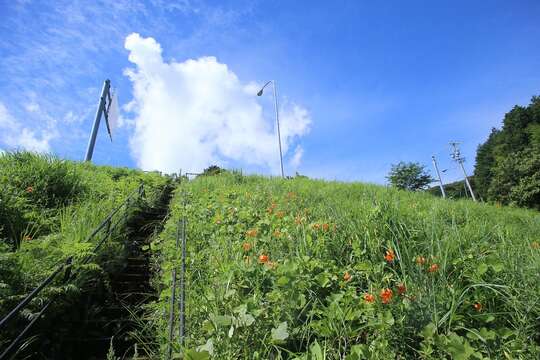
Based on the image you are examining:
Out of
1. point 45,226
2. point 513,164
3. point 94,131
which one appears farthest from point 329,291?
point 513,164

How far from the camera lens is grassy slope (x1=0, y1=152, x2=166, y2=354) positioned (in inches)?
129

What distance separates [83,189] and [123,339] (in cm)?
561

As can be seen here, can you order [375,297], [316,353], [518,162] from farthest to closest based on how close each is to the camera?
1. [518,162]
2. [375,297]
3. [316,353]

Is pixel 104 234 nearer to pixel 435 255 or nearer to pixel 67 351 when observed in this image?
pixel 67 351

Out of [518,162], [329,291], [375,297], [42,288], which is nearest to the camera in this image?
[375,297]

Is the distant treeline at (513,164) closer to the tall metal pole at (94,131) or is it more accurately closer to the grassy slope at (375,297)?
the grassy slope at (375,297)

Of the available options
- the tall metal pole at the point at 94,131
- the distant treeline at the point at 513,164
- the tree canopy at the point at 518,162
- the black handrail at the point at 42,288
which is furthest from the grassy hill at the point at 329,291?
the tree canopy at the point at 518,162

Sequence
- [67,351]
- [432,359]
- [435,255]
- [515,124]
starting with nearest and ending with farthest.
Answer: [432,359], [435,255], [67,351], [515,124]

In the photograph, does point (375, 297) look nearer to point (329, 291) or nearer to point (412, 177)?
point (329, 291)

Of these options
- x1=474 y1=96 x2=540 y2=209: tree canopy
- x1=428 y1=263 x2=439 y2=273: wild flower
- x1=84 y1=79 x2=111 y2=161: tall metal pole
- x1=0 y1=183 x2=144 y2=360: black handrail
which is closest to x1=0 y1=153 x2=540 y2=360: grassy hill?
x1=428 y1=263 x2=439 y2=273: wild flower

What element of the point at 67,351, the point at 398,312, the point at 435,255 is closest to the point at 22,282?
the point at 67,351

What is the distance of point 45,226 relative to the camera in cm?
543

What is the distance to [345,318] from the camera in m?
2.10

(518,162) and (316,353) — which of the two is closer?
(316,353)
